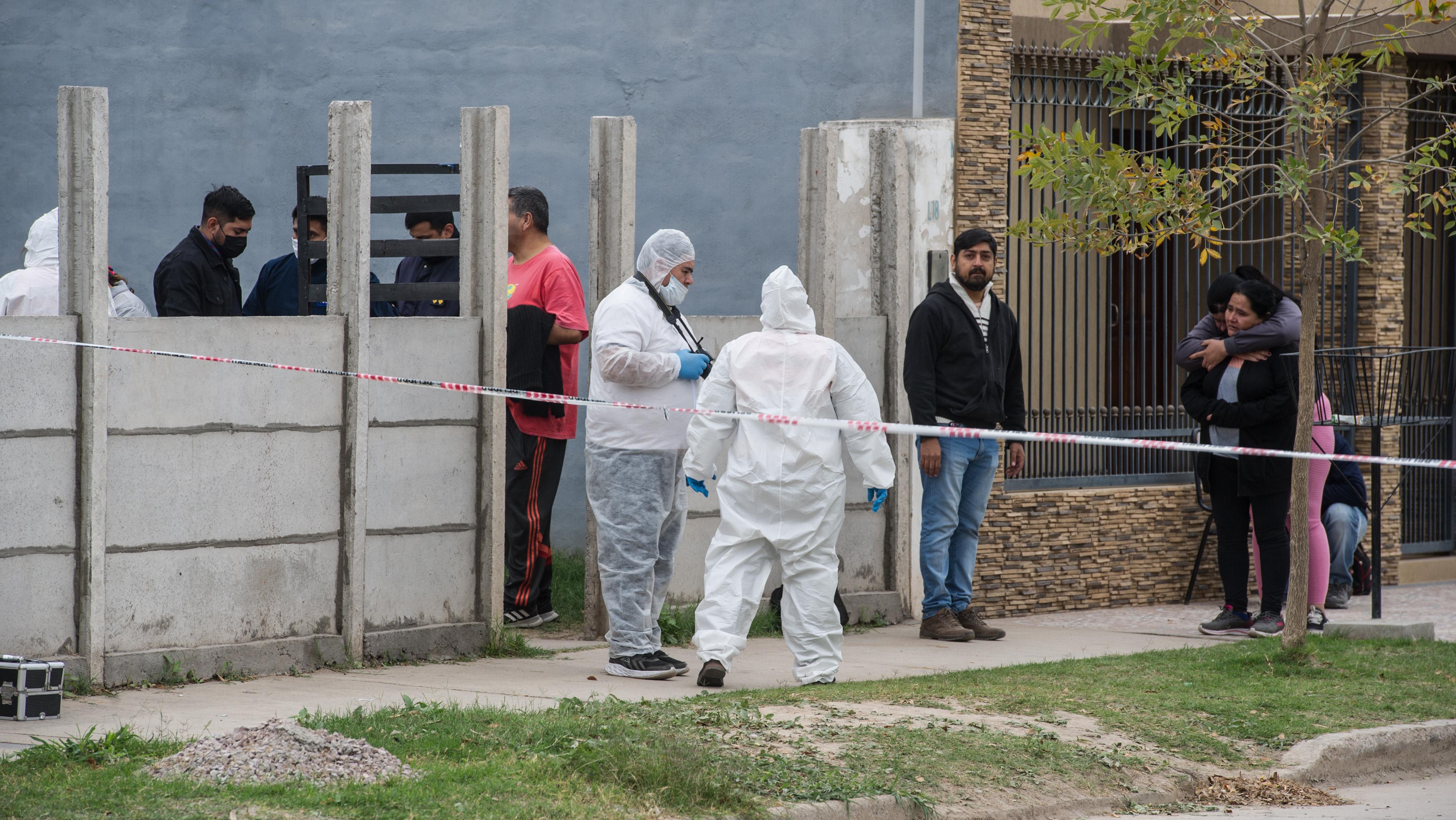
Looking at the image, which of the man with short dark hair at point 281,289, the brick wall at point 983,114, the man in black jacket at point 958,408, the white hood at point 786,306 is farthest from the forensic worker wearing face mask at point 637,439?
the brick wall at point 983,114

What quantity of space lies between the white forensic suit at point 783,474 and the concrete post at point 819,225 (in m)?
1.77

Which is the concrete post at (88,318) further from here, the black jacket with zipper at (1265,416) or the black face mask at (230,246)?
the black jacket with zipper at (1265,416)

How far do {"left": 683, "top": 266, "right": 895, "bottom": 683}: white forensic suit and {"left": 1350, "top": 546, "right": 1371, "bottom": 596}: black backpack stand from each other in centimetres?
491

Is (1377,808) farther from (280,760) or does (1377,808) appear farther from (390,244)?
(390,244)

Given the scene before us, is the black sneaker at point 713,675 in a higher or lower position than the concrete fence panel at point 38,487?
lower

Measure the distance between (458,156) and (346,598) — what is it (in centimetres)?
387

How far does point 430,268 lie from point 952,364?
8.72ft

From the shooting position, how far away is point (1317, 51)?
745 centimetres

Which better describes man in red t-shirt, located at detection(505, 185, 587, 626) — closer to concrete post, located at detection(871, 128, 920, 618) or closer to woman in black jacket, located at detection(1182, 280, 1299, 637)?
concrete post, located at detection(871, 128, 920, 618)

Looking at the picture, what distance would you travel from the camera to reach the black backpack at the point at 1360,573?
11.1m

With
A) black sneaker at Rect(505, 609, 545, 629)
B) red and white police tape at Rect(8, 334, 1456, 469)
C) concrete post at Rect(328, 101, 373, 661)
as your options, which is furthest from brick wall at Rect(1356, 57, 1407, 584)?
concrete post at Rect(328, 101, 373, 661)

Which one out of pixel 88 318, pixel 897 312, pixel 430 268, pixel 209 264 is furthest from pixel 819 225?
pixel 88 318

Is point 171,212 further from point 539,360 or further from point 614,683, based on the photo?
point 614,683

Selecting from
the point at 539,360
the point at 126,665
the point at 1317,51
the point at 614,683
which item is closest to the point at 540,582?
the point at 539,360
